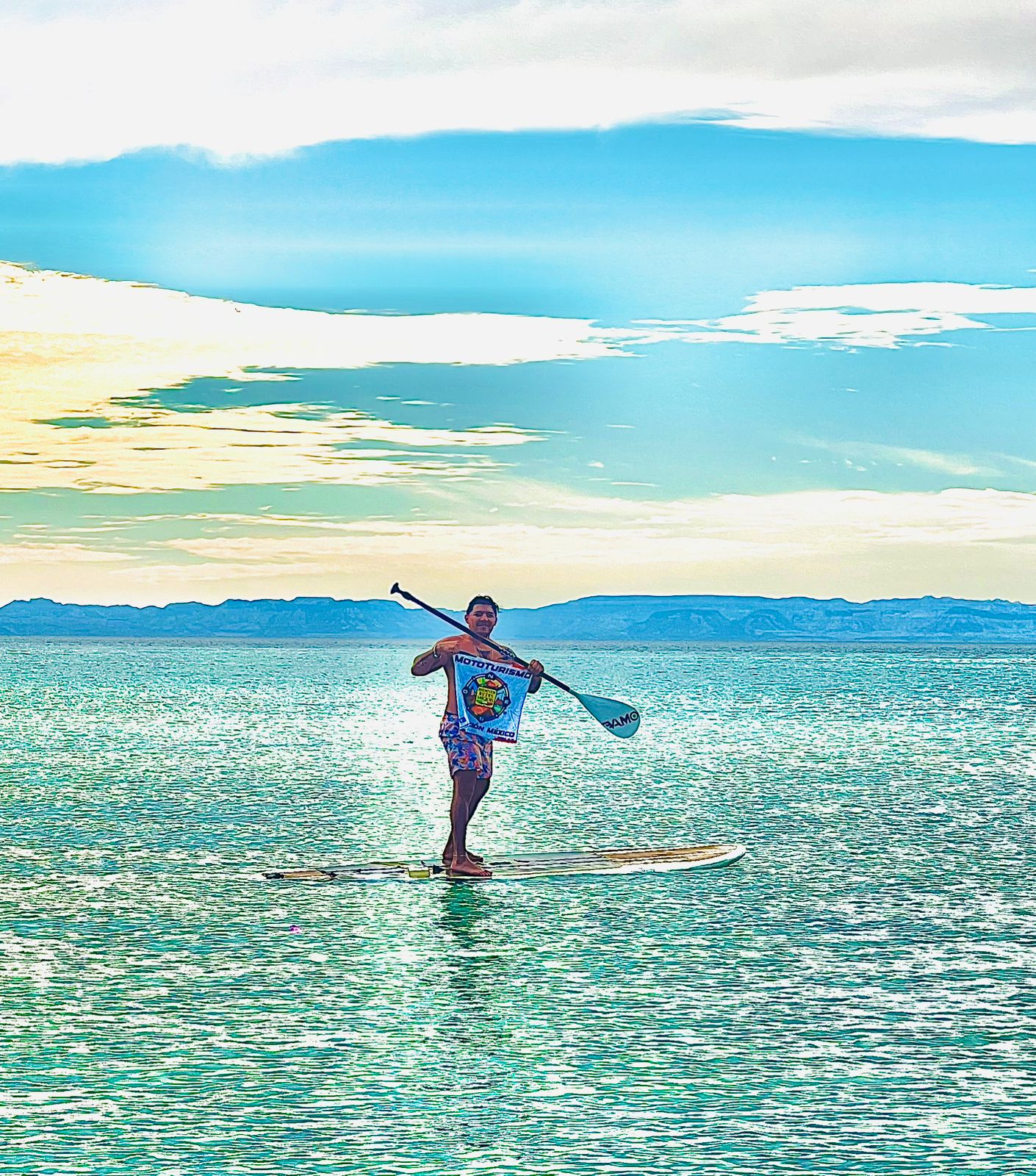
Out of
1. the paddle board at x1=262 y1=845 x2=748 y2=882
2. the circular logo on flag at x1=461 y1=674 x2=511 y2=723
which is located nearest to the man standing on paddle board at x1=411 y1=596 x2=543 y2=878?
the circular logo on flag at x1=461 y1=674 x2=511 y2=723

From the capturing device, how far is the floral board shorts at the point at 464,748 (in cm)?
2083

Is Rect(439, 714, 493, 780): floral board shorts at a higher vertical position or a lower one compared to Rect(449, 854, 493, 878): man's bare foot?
higher

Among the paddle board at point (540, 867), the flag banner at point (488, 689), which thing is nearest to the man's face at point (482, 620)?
the flag banner at point (488, 689)

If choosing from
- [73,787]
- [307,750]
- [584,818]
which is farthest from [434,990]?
[307,750]

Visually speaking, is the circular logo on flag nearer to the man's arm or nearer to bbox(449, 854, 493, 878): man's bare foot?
the man's arm

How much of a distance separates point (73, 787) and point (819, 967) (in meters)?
25.4

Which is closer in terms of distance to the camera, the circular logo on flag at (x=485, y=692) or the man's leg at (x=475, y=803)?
the circular logo on flag at (x=485, y=692)

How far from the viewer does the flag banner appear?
20.5m

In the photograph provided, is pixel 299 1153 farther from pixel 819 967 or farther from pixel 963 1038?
pixel 819 967

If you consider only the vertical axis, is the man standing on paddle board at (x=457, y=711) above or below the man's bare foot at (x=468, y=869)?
above

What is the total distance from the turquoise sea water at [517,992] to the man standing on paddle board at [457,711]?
1.29 meters

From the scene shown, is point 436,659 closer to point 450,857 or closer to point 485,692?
point 485,692

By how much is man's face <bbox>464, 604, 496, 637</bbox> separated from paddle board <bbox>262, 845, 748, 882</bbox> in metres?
3.45

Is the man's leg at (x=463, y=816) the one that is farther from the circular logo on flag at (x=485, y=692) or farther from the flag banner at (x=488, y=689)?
the circular logo on flag at (x=485, y=692)
